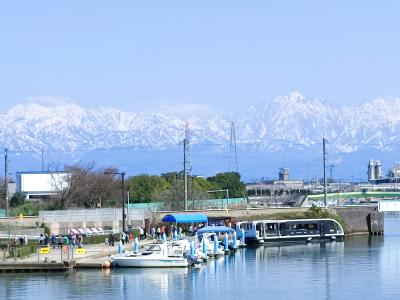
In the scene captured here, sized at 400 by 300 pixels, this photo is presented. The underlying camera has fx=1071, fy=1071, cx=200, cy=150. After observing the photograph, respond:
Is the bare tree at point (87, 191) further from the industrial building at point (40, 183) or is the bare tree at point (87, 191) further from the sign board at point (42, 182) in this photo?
the industrial building at point (40, 183)

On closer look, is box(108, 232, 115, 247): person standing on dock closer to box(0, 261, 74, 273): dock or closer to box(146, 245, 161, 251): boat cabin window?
box(146, 245, 161, 251): boat cabin window

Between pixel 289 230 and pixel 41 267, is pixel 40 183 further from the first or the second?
pixel 41 267

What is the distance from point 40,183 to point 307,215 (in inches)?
1636

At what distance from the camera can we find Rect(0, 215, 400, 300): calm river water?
201 feet

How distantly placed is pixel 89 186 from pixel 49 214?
2998 centimetres

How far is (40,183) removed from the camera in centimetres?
14175

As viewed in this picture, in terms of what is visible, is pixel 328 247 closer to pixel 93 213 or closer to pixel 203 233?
pixel 203 233

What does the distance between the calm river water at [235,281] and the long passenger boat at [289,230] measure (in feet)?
57.8

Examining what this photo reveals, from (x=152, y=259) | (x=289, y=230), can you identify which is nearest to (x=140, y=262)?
(x=152, y=259)

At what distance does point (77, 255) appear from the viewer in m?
76.3

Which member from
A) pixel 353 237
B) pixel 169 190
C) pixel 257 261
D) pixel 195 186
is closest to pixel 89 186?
pixel 169 190

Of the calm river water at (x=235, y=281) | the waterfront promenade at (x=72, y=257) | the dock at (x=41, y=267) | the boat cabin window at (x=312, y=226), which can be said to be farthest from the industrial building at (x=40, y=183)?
the dock at (x=41, y=267)

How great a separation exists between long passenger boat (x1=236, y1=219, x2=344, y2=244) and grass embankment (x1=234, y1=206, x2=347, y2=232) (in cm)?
306

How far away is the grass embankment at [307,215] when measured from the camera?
113 metres
